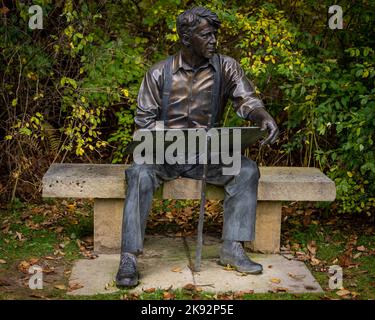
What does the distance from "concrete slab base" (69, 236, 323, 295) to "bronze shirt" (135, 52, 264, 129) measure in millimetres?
1035

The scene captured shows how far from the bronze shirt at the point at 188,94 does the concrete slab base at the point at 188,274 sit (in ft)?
3.40

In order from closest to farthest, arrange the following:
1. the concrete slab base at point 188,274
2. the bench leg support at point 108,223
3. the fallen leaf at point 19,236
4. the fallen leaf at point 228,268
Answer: the concrete slab base at point 188,274
the fallen leaf at point 228,268
the bench leg support at point 108,223
the fallen leaf at point 19,236

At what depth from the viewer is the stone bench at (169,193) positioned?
5805 mm

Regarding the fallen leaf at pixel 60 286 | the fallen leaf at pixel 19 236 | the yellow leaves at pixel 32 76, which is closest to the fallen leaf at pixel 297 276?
the fallen leaf at pixel 60 286

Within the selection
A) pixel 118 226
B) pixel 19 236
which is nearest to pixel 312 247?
pixel 118 226

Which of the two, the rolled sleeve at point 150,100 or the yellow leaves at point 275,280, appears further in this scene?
the rolled sleeve at point 150,100

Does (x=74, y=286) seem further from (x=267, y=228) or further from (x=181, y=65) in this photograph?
(x=181, y=65)

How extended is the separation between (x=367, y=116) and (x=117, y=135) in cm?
269

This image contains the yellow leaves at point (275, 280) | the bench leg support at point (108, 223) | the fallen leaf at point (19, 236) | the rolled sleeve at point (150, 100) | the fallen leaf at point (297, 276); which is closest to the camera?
the yellow leaves at point (275, 280)

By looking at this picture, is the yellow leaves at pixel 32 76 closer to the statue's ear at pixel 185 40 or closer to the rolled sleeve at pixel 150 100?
the rolled sleeve at pixel 150 100

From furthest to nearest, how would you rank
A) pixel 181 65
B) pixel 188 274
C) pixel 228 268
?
pixel 181 65 → pixel 228 268 → pixel 188 274

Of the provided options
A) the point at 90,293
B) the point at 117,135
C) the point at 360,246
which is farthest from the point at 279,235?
the point at 117,135

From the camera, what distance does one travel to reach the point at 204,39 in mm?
5469

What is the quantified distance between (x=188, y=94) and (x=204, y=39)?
475mm
